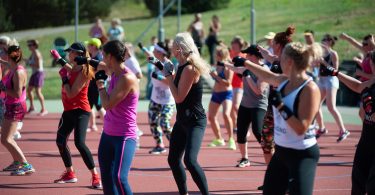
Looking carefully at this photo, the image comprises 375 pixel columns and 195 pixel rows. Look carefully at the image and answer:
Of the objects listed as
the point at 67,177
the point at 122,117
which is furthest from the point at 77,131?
A: the point at 122,117

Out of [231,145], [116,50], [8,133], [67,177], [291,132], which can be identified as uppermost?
[116,50]

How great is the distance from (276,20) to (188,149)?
78.0 feet

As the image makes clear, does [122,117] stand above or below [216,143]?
above

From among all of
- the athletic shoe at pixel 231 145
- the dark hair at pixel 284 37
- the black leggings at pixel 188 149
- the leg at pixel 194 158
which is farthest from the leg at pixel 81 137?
the athletic shoe at pixel 231 145

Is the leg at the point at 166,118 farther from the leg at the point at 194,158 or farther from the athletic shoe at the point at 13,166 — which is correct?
the leg at the point at 194,158

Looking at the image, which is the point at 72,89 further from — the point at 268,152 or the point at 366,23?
the point at 366,23

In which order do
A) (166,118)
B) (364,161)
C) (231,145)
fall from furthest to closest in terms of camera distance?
(231,145) → (166,118) → (364,161)

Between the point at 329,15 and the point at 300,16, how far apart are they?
2.03 m

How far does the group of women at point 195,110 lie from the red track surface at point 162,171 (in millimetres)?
356

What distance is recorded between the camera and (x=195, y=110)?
7.80 meters

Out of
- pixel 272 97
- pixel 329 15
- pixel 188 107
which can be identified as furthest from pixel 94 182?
pixel 329 15

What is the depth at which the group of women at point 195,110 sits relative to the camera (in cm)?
585

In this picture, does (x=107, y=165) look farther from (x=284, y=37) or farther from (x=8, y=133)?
(x=8, y=133)

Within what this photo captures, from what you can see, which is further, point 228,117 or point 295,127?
point 228,117
